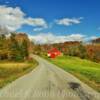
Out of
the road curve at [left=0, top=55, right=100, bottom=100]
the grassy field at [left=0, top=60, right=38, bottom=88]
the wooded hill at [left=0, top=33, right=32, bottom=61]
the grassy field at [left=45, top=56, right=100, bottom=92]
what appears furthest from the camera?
the wooded hill at [left=0, top=33, right=32, bottom=61]

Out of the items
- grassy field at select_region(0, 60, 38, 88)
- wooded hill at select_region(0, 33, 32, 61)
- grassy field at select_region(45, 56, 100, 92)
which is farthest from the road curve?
wooded hill at select_region(0, 33, 32, 61)

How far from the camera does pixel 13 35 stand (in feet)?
400

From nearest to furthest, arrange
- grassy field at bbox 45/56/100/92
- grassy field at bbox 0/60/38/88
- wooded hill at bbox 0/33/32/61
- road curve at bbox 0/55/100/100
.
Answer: road curve at bbox 0/55/100/100 → grassy field at bbox 45/56/100/92 → grassy field at bbox 0/60/38/88 → wooded hill at bbox 0/33/32/61

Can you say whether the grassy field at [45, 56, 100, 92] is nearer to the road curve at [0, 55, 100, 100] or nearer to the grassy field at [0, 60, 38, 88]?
the road curve at [0, 55, 100, 100]

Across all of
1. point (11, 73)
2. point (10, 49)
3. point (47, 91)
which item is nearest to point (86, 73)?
point (11, 73)

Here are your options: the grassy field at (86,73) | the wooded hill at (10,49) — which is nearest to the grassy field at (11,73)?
the grassy field at (86,73)

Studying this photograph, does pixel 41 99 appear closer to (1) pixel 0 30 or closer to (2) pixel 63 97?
(2) pixel 63 97

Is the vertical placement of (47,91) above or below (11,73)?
above

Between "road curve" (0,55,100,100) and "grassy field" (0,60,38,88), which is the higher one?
"road curve" (0,55,100,100)

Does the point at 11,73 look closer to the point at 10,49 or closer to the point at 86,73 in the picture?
the point at 86,73

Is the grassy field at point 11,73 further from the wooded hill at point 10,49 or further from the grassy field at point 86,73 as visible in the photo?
the wooded hill at point 10,49

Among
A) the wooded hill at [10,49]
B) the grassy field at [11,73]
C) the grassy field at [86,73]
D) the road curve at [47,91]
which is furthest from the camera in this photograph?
the wooded hill at [10,49]

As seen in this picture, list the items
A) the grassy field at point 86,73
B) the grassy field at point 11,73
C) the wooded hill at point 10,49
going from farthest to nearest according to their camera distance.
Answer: the wooded hill at point 10,49
the grassy field at point 11,73
the grassy field at point 86,73

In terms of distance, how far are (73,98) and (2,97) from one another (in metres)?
3.79
